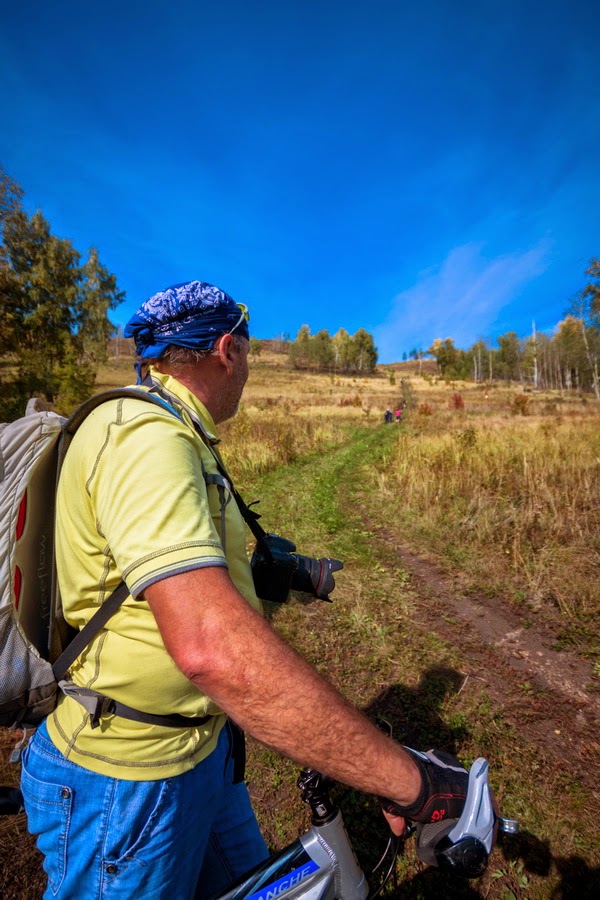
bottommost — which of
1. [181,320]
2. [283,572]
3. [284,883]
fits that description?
[284,883]

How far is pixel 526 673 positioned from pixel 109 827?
3512 mm

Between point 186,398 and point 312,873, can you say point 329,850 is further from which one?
point 186,398

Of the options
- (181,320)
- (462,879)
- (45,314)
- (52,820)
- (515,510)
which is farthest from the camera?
(45,314)

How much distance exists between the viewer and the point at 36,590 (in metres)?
1.14

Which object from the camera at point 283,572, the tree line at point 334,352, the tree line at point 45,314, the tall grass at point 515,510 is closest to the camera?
the camera at point 283,572

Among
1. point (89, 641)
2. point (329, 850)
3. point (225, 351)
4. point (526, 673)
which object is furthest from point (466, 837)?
point (526, 673)

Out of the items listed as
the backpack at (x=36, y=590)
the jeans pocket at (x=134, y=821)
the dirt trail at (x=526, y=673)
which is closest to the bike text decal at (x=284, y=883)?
the jeans pocket at (x=134, y=821)

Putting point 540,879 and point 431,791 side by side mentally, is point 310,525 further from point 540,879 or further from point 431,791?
point 431,791

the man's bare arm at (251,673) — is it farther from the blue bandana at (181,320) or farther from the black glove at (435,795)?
the blue bandana at (181,320)

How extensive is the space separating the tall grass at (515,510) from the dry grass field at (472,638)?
1.0 inches

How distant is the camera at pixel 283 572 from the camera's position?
154cm

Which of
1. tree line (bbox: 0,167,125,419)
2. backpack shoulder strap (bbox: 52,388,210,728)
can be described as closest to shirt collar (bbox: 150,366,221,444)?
backpack shoulder strap (bbox: 52,388,210,728)

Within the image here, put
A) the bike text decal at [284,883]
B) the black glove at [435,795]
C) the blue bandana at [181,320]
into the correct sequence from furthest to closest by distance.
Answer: the blue bandana at [181,320], the bike text decal at [284,883], the black glove at [435,795]

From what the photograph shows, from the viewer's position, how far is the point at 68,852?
3.57 ft
